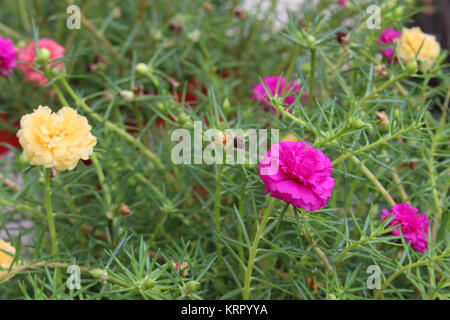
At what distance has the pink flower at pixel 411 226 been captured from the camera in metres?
0.46

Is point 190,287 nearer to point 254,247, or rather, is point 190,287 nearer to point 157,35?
point 254,247

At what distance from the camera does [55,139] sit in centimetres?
41

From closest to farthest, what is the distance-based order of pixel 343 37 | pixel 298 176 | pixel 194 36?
pixel 298 176 → pixel 343 37 → pixel 194 36

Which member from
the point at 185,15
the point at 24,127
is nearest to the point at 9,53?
the point at 24,127

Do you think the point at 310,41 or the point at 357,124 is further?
the point at 310,41

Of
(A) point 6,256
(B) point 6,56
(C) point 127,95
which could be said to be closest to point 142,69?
(C) point 127,95

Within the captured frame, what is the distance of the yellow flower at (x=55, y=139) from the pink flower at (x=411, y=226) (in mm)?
280

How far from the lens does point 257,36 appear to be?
997 millimetres

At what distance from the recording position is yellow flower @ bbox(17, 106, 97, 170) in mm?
412

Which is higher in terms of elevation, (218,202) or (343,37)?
(343,37)

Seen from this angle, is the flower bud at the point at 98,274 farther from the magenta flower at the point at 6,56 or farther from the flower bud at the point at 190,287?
the magenta flower at the point at 6,56

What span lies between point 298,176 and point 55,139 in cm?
20
